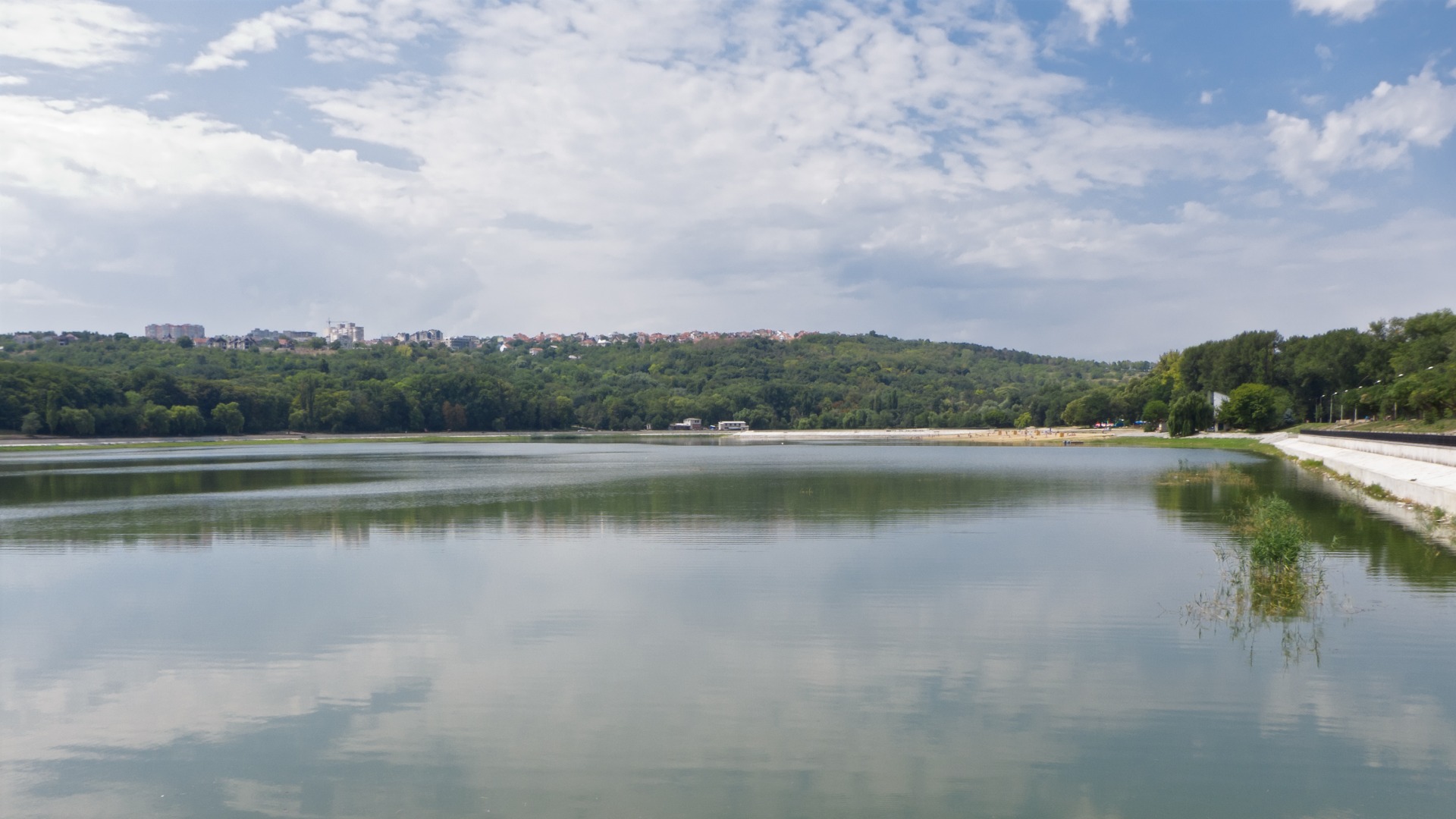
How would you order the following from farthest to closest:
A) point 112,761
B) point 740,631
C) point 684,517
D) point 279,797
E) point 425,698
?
1. point 684,517
2. point 740,631
3. point 425,698
4. point 112,761
5. point 279,797

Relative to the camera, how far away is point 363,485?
1561 inches

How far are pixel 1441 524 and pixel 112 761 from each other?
24053 mm

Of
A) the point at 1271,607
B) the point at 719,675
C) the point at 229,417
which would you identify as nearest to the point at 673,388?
the point at 229,417

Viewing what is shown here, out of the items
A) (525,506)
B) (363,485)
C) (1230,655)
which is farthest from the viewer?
(363,485)

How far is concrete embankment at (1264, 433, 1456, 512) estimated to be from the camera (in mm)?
25281

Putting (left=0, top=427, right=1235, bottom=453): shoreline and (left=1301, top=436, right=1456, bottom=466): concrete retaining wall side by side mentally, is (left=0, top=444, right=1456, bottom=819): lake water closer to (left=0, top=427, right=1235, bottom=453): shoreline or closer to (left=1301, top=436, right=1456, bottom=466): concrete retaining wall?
(left=1301, top=436, right=1456, bottom=466): concrete retaining wall

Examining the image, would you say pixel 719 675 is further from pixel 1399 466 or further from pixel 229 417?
pixel 229 417

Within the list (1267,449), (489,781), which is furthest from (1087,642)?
(1267,449)

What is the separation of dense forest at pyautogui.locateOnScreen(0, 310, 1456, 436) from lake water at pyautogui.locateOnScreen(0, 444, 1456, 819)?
4451 centimetres

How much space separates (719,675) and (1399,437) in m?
40.4

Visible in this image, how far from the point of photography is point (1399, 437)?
4025cm

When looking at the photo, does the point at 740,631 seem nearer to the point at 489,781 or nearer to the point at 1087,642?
the point at 1087,642

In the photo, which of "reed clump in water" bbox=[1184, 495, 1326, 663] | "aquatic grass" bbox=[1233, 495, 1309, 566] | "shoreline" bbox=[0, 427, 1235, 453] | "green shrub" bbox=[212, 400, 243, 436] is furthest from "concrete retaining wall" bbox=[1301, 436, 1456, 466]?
"green shrub" bbox=[212, 400, 243, 436]

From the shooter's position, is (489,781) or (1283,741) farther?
(1283,741)
